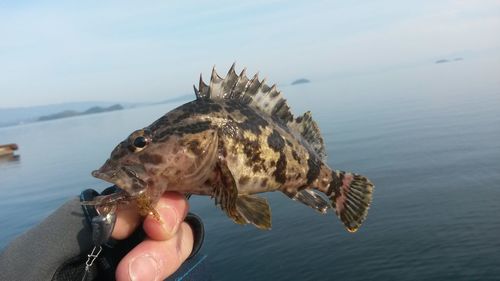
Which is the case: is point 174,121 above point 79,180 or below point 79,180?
above

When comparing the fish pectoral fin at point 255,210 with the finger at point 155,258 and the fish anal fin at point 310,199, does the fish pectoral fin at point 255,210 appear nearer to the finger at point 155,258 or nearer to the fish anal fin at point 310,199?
the fish anal fin at point 310,199

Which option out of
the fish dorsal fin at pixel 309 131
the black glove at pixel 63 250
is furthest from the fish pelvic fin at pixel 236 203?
the fish dorsal fin at pixel 309 131

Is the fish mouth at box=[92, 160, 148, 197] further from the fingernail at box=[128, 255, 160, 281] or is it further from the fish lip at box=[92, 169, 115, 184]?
the fingernail at box=[128, 255, 160, 281]

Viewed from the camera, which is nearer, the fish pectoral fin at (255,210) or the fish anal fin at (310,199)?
the fish pectoral fin at (255,210)

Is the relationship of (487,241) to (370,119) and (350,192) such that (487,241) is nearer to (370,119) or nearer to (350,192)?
(350,192)

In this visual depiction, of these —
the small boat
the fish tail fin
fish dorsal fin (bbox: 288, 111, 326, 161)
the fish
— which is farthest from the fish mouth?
the small boat

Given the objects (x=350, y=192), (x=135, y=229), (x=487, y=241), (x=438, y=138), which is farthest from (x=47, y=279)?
(x=438, y=138)

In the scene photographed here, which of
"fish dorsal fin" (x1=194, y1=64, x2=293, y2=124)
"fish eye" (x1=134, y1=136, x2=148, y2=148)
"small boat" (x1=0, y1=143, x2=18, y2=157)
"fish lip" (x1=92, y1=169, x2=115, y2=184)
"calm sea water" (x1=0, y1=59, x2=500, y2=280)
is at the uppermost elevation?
"fish dorsal fin" (x1=194, y1=64, x2=293, y2=124)
